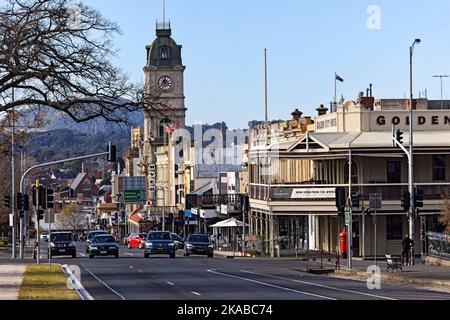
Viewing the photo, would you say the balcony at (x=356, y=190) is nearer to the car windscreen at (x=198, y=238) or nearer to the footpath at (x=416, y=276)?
the car windscreen at (x=198, y=238)

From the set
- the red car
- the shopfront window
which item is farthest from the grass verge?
the red car

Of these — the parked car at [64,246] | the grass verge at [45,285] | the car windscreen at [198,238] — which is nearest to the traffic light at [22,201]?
the parked car at [64,246]

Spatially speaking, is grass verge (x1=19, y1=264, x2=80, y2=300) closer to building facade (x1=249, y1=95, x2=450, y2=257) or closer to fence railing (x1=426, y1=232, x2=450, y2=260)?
fence railing (x1=426, y1=232, x2=450, y2=260)

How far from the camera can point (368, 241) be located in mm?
65875

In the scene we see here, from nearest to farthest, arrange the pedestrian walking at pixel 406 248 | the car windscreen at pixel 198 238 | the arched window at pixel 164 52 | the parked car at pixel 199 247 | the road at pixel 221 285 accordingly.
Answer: the road at pixel 221 285, the pedestrian walking at pixel 406 248, the parked car at pixel 199 247, the car windscreen at pixel 198 238, the arched window at pixel 164 52

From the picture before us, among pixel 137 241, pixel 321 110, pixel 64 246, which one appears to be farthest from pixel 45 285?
pixel 137 241

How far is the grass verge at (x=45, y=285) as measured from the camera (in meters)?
30.6

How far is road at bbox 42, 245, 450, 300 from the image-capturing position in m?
31.5

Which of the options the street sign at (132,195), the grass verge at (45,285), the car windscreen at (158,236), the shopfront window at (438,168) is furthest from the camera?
the street sign at (132,195)

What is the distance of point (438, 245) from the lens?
5259 centimetres

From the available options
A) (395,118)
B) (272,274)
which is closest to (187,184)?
(395,118)

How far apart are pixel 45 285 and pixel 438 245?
73.5 feet

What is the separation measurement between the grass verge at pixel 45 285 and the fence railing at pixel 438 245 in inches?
662

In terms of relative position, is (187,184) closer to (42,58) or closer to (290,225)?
(290,225)
